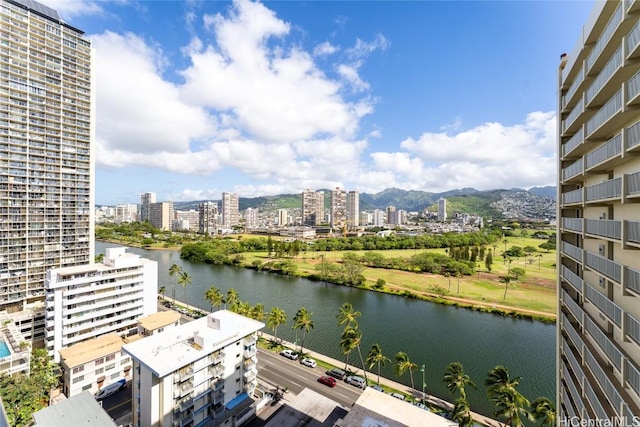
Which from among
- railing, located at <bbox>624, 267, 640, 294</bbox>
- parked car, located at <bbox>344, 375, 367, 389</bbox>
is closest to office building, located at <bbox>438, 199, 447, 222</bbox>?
parked car, located at <bbox>344, 375, 367, 389</bbox>

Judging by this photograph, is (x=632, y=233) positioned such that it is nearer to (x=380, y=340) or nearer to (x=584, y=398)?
(x=584, y=398)

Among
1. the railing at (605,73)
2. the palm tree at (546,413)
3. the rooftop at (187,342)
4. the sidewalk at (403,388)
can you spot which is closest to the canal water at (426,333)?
the sidewalk at (403,388)

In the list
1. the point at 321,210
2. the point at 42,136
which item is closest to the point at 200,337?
the point at 42,136

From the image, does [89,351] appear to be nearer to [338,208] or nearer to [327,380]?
[327,380]

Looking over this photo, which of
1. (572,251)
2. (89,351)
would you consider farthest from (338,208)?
(572,251)

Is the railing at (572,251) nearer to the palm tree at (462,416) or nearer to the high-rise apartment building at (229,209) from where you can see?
the palm tree at (462,416)
